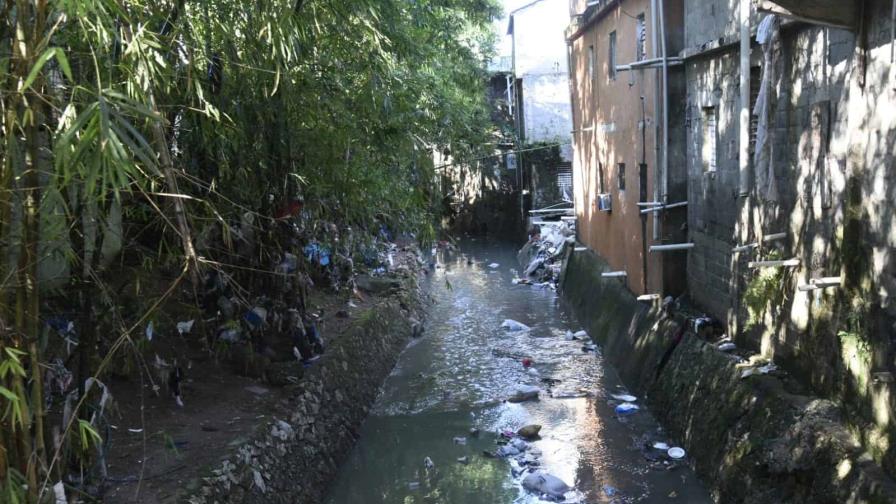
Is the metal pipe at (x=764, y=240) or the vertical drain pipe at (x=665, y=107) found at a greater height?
the vertical drain pipe at (x=665, y=107)

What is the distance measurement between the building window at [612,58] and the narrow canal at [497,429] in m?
4.18

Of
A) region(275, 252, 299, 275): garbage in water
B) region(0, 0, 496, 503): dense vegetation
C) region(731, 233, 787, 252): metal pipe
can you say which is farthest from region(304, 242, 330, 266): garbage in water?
region(731, 233, 787, 252): metal pipe

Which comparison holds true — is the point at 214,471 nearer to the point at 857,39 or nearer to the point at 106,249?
the point at 106,249

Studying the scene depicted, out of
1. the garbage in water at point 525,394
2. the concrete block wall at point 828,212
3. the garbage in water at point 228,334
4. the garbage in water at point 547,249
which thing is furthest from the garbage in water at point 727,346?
the garbage in water at point 547,249

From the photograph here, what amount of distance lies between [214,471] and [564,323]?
9.06m

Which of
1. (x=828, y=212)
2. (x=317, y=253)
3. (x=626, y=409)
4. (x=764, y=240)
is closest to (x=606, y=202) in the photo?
(x=626, y=409)

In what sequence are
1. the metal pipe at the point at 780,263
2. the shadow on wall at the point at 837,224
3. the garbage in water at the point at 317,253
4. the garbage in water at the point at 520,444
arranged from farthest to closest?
the garbage in water at the point at 317,253, the garbage in water at the point at 520,444, the metal pipe at the point at 780,263, the shadow on wall at the point at 837,224

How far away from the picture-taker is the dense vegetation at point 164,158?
3.16 meters

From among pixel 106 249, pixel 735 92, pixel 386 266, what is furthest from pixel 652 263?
pixel 106 249

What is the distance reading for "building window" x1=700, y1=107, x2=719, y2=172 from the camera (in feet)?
28.5

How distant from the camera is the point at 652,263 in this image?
10.4m

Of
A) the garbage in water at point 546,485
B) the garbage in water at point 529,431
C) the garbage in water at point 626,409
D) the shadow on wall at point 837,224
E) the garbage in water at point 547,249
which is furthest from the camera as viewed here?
the garbage in water at point 547,249

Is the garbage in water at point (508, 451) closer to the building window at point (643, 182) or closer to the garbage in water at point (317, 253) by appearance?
the garbage in water at point (317, 253)

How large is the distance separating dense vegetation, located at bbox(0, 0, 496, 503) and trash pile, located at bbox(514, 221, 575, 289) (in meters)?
6.84
